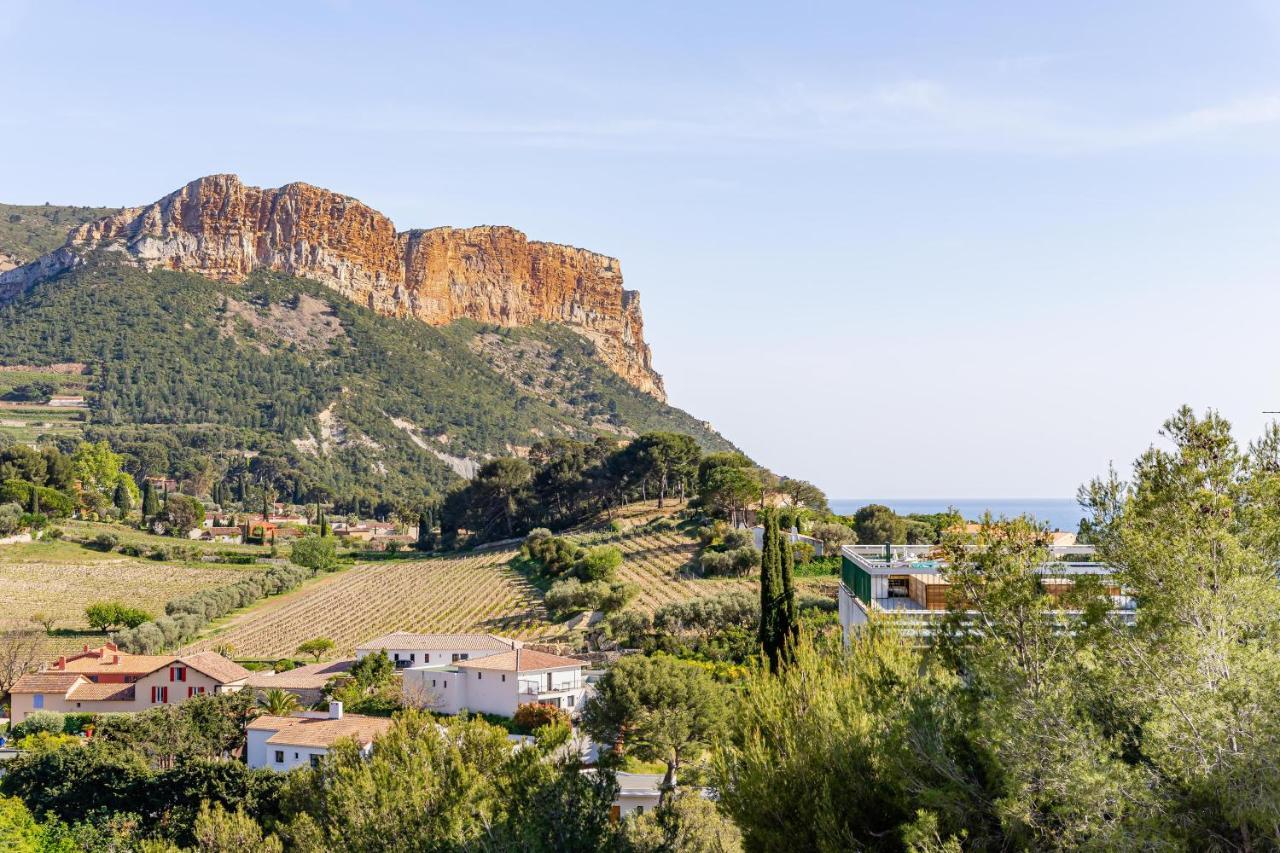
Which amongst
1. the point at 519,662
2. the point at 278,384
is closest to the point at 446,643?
the point at 519,662

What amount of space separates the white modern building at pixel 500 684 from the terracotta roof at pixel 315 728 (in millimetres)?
3026

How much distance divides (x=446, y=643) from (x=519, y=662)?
5.85m

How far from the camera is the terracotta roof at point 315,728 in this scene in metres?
31.5

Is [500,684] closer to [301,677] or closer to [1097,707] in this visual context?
[301,677]

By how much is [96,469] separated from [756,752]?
9805 cm

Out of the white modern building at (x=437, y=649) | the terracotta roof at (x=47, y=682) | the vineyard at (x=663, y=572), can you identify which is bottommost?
the terracotta roof at (x=47, y=682)

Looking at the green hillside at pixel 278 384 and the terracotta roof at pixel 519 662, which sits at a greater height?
the green hillside at pixel 278 384

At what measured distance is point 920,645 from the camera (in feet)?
54.2

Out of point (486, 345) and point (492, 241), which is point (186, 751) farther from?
point (492, 241)

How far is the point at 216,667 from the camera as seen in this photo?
42.2m

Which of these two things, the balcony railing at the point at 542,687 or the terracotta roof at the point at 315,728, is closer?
the terracotta roof at the point at 315,728

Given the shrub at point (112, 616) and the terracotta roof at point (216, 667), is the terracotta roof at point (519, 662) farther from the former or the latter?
the shrub at point (112, 616)

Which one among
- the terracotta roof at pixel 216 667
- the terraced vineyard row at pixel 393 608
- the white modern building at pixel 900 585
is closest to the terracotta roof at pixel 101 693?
the terracotta roof at pixel 216 667

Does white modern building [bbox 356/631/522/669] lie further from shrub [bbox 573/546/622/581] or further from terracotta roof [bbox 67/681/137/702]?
shrub [bbox 573/546/622/581]
